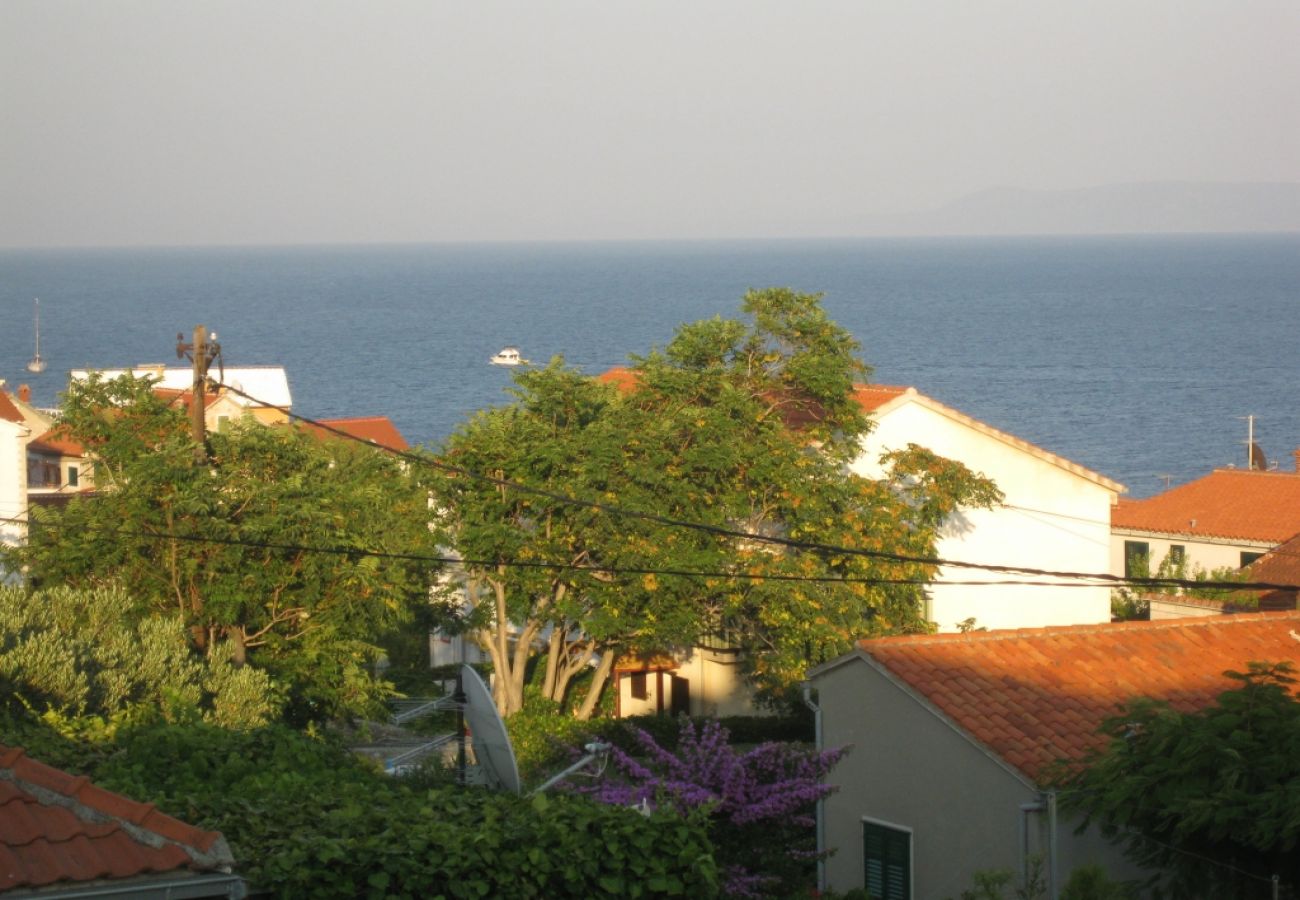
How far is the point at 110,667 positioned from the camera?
15.4m

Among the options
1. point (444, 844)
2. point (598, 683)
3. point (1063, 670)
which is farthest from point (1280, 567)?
point (444, 844)

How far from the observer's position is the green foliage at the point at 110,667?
547 inches

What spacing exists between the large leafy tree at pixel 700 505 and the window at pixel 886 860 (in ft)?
25.9

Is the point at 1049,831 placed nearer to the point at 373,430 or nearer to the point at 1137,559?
the point at 1137,559

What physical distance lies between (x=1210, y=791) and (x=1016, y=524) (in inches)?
872

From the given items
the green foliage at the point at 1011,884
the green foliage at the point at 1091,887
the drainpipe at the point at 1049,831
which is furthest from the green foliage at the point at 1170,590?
the green foliage at the point at 1091,887

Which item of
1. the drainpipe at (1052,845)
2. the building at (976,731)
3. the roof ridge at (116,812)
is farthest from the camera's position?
the building at (976,731)

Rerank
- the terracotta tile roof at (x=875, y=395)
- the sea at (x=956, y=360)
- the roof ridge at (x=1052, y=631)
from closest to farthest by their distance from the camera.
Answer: the roof ridge at (x=1052, y=631) → the terracotta tile roof at (x=875, y=395) → the sea at (x=956, y=360)

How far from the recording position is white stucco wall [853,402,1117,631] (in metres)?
33.9

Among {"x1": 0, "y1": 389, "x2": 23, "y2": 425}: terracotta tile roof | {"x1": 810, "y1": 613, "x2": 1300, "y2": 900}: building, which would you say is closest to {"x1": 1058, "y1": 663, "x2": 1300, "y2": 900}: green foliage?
{"x1": 810, "y1": 613, "x2": 1300, "y2": 900}: building

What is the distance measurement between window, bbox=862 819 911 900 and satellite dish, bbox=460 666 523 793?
5.09m

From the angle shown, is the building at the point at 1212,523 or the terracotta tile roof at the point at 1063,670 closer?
the terracotta tile roof at the point at 1063,670

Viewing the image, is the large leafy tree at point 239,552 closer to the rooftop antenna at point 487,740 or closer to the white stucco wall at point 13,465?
the rooftop antenna at point 487,740

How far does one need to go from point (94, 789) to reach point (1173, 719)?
945 centimetres
